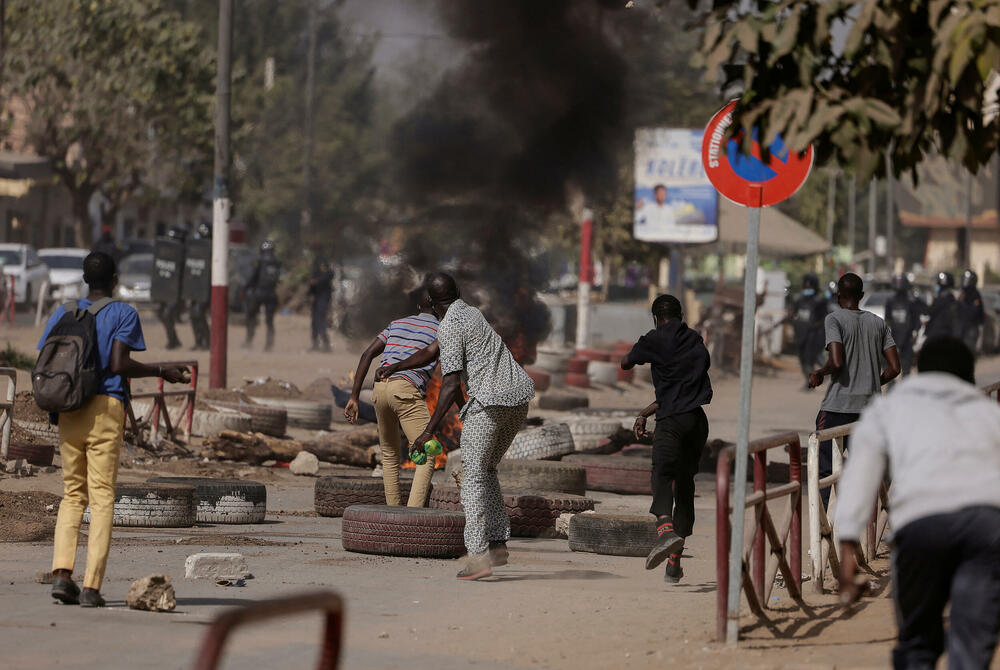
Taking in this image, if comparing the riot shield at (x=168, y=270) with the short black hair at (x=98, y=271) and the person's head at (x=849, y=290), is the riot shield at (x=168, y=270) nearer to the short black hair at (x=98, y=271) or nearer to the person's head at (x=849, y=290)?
the person's head at (x=849, y=290)

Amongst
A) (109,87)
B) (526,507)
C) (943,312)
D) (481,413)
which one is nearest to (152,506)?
(526,507)

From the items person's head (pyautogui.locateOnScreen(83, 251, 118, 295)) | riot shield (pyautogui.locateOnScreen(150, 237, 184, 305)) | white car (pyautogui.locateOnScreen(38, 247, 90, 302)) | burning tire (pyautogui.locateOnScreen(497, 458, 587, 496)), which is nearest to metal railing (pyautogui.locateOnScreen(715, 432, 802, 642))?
person's head (pyautogui.locateOnScreen(83, 251, 118, 295))

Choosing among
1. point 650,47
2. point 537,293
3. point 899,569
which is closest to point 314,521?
point 899,569

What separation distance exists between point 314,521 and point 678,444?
129 inches

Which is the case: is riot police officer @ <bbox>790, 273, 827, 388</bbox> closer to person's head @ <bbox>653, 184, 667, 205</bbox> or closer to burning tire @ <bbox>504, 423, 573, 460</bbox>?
person's head @ <bbox>653, 184, 667, 205</bbox>

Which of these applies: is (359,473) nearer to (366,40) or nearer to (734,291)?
(366,40)

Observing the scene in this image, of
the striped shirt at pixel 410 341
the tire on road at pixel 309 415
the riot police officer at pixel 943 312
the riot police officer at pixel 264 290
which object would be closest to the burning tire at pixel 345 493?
the striped shirt at pixel 410 341

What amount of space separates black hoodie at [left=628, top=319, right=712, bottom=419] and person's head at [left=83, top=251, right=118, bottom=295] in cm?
285

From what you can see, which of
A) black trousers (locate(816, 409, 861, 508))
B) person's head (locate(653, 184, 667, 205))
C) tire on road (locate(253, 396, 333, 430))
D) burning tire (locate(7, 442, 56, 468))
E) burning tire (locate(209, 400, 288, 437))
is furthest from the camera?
person's head (locate(653, 184, 667, 205))

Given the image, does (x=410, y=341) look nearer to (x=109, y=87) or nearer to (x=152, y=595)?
(x=152, y=595)

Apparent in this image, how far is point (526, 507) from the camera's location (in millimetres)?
10297

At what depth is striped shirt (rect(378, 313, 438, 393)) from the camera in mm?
9852

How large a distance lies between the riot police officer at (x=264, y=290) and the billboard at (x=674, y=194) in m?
7.10

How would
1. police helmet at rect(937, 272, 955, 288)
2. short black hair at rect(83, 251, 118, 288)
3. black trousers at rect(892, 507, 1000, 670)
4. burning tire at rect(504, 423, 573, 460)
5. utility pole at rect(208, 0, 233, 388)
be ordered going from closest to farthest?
black trousers at rect(892, 507, 1000, 670)
short black hair at rect(83, 251, 118, 288)
burning tire at rect(504, 423, 573, 460)
utility pole at rect(208, 0, 233, 388)
police helmet at rect(937, 272, 955, 288)
